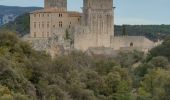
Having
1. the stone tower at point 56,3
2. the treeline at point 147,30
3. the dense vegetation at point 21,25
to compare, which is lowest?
the treeline at point 147,30

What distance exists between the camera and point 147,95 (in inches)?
1683

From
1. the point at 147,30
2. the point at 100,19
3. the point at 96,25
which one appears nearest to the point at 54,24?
the point at 96,25

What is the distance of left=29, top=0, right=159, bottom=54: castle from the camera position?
230ft

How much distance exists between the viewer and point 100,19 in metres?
72.5

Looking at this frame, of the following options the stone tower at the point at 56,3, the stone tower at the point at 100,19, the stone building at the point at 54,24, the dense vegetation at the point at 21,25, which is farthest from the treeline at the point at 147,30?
the stone building at the point at 54,24

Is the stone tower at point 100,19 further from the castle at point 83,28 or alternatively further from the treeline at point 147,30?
the treeline at point 147,30

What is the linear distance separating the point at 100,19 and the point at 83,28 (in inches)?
84.8

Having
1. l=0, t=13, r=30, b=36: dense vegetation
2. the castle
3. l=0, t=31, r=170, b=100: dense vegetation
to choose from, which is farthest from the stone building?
l=0, t=31, r=170, b=100: dense vegetation

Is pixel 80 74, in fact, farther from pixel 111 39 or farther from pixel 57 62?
pixel 111 39

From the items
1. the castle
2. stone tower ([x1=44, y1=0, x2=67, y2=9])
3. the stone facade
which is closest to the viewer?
the castle

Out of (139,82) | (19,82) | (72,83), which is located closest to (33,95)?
(19,82)

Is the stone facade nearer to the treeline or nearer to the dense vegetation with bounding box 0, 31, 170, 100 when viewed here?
the dense vegetation with bounding box 0, 31, 170, 100

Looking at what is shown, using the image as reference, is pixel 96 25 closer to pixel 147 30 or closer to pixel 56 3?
pixel 56 3

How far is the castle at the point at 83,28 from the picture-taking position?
70.2m
